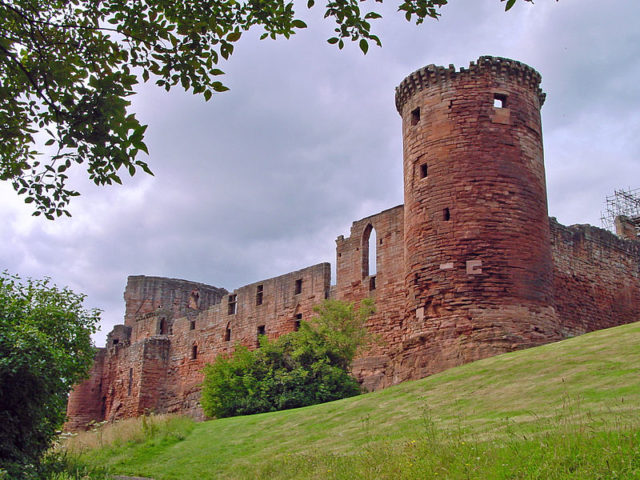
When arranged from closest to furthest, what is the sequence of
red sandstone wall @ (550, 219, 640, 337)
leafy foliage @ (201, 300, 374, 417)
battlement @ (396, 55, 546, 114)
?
1. battlement @ (396, 55, 546, 114)
2. leafy foliage @ (201, 300, 374, 417)
3. red sandstone wall @ (550, 219, 640, 337)

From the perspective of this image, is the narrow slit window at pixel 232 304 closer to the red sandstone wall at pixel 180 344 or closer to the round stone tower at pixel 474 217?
the red sandstone wall at pixel 180 344

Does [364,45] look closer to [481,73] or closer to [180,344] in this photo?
[481,73]

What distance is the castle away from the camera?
18.7 metres

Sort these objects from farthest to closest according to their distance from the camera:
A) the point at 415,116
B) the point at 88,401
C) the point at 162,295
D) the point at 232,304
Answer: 1. the point at 162,295
2. the point at 88,401
3. the point at 232,304
4. the point at 415,116

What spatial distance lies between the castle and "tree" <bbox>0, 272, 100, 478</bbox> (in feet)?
26.9

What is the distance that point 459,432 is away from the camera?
10305 mm

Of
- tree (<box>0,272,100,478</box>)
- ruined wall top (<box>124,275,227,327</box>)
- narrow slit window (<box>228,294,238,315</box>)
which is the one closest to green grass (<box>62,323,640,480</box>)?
tree (<box>0,272,100,478</box>)

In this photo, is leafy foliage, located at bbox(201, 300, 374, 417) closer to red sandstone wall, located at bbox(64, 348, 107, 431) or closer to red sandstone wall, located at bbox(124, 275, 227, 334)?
red sandstone wall, located at bbox(64, 348, 107, 431)

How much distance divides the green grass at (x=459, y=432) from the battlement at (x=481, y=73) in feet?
26.6

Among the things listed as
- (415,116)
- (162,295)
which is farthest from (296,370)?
(162,295)

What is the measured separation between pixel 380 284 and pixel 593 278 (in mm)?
7327

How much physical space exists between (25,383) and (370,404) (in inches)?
261

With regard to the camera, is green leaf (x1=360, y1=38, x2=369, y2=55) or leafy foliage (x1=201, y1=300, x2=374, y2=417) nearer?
green leaf (x1=360, y1=38, x2=369, y2=55)

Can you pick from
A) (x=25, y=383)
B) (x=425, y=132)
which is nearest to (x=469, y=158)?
(x=425, y=132)
